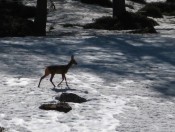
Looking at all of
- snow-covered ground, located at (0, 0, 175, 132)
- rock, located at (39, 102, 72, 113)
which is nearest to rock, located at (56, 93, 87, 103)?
snow-covered ground, located at (0, 0, 175, 132)

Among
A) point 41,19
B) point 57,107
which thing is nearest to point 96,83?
point 57,107

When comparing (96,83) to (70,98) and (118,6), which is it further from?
(118,6)

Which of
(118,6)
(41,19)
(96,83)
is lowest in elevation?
(96,83)

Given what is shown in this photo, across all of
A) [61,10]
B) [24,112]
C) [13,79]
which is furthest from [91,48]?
[61,10]

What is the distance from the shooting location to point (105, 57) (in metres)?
13.9

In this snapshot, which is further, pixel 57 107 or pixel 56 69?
pixel 56 69

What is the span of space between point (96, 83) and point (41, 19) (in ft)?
30.5

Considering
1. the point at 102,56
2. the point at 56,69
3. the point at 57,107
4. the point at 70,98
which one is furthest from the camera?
the point at 102,56

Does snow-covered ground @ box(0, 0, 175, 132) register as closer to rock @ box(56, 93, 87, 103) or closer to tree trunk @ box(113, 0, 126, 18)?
rock @ box(56, 93, 87, 103)

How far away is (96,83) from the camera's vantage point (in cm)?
1070

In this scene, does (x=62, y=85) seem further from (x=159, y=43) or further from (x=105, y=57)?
(x=159, y=43)

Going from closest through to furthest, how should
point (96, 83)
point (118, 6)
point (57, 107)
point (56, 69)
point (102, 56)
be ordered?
point (57, 107)
point (56, 69)
point (96, 83)
point (102, 56)
point (118, 6)

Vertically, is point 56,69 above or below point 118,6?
below

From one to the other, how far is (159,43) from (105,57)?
11.1 feet
